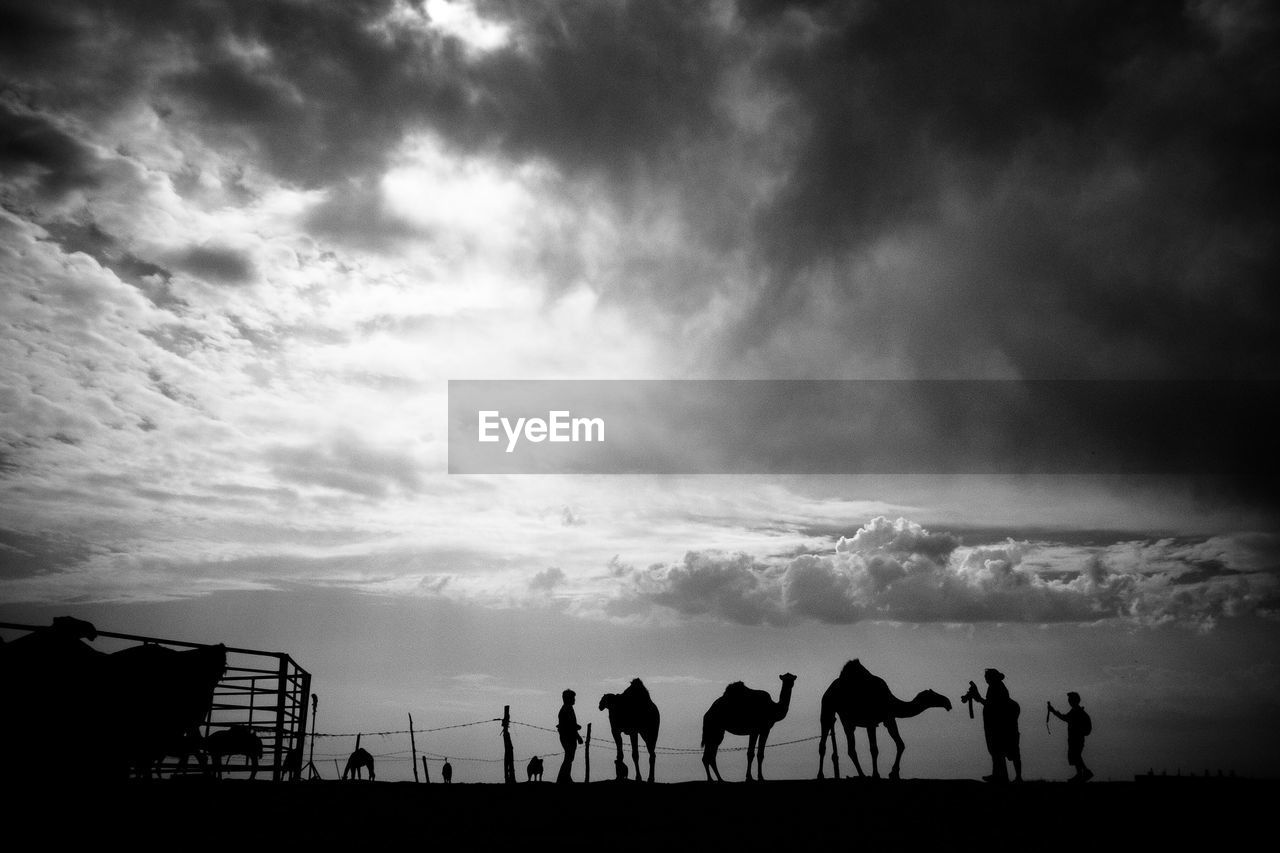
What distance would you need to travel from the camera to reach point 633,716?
21.0 m

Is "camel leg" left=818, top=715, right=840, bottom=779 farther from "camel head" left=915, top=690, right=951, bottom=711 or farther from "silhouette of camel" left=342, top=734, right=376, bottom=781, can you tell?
"silhouette of camel" left=342, top=734, right=376, bottom=781

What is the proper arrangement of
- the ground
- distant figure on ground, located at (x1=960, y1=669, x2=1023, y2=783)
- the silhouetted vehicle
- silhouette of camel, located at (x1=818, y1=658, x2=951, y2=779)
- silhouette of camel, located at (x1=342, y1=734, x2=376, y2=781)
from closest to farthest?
the ground → the silhouetted vehicle → distant figure on ground, located at (x1=960, y1=669, x2=1023, y2=783) → silhouette of camel, located at (x1=818, y1=658, x2=951, y2=779) → silhouette of camel, located at (x1=342, y1=734, x2=376, y2=781)

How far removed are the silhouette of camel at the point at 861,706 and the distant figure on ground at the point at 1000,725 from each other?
8.59 feet

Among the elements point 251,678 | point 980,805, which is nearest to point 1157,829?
point 980,805

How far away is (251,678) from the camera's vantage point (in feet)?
55.7

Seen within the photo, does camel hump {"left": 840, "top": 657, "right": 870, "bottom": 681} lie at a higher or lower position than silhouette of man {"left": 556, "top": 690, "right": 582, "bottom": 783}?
higher

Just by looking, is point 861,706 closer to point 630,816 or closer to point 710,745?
point 710,745

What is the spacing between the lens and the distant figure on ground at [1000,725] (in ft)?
56.1

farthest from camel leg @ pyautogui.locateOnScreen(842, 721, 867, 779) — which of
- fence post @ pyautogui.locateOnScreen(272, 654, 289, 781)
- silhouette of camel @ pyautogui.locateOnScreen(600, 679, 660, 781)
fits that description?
fence post @ pyautogui.locateOnScreen(272, 654, 289, 781)

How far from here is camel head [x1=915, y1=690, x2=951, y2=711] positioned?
2070 centimetres

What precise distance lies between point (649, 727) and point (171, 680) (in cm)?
1101

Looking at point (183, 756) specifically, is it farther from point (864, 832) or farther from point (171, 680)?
point (864, 832)

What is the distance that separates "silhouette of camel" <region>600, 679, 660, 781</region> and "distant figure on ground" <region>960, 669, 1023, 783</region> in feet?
26.2

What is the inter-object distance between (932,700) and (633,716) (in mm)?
7593
